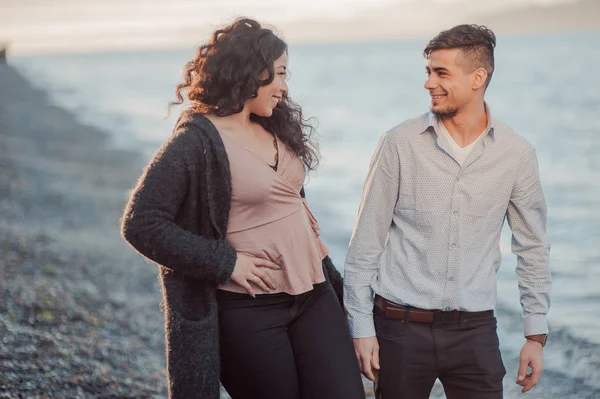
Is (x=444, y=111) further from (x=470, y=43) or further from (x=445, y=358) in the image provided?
(x=445, y=358)

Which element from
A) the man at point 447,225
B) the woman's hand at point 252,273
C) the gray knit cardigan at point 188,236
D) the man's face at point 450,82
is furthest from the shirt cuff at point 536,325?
the gray knit cardigan at point 188,236

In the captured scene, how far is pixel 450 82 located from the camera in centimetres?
288

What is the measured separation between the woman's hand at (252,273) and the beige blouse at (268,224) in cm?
3

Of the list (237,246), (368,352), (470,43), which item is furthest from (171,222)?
(470,43)

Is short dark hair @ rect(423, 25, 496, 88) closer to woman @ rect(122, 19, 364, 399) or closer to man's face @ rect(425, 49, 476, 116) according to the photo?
man's face @ rect(425, 49, 476, 116)

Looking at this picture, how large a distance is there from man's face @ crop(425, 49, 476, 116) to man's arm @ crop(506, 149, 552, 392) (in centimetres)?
34

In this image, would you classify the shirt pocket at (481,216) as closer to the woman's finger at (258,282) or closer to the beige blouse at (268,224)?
the beige blouse at (268,224)

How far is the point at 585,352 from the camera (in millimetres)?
6469

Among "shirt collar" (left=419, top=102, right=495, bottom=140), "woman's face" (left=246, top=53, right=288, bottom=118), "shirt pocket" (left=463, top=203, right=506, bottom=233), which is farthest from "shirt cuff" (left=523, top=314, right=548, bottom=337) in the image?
"woman's face" (left=246, top=53, right=288, bottom=118)

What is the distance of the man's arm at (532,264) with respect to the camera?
2938 mm

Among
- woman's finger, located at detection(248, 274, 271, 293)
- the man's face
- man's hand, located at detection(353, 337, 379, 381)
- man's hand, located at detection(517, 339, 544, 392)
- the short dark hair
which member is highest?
the short dark hair

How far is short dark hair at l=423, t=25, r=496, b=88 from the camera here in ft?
9.43

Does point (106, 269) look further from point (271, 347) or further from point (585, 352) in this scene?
point (271, 347)

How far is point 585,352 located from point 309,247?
4319 mm
